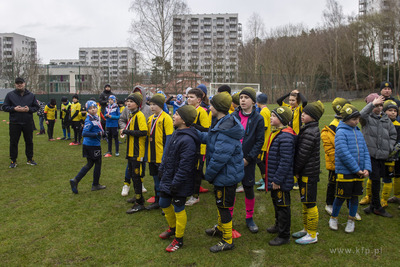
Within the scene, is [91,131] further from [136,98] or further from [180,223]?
[180,223]

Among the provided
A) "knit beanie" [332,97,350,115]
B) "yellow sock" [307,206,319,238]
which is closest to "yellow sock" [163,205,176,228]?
"yellow sock" [307,206,319,238]

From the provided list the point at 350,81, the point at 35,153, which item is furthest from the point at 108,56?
the point at 35,153

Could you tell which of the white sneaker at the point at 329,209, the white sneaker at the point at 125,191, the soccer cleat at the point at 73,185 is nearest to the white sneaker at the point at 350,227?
the white sneaker at the point at 329,209

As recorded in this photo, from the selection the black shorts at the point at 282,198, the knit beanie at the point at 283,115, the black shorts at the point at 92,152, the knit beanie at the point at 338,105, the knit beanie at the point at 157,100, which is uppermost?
the knit beanie at the point at 157,100

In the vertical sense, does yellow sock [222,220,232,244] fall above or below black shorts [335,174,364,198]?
below

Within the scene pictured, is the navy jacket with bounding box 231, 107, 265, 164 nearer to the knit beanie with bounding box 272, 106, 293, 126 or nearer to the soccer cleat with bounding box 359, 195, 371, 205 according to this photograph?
the knit beanie with bounding box 272, 106, 293, 126

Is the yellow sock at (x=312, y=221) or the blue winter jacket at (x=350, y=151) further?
the blue winter jacket at (x=350, y=151)

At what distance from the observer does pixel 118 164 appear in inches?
354

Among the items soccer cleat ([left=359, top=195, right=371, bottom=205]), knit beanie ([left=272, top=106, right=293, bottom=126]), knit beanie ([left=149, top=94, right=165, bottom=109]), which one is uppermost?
knit beanie ([left=149, top=94, right=165, bottom=109])

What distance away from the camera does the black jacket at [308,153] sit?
13.3 ft

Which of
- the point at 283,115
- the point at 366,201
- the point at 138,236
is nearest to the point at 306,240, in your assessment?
the point at 283,115

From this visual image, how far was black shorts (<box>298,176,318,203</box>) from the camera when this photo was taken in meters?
4.10

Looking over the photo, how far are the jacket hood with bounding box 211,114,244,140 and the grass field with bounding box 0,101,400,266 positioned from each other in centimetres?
159

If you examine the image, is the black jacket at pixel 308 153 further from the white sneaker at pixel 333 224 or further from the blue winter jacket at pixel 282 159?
the white sneaker at pixel 333 224
